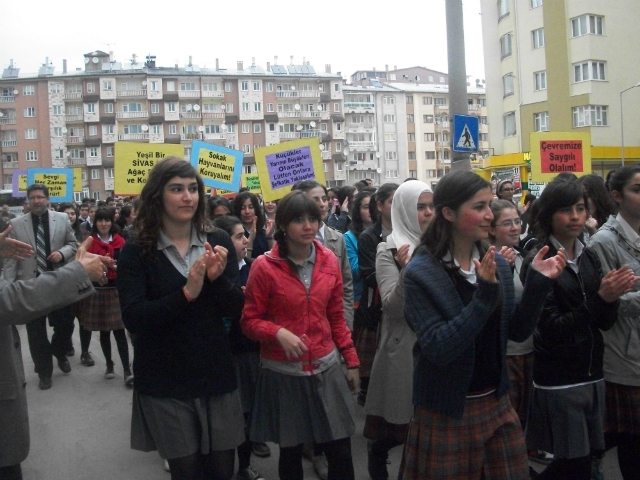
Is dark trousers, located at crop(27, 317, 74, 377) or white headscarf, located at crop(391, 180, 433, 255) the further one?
Answer: dark trousers, located at crop(27, 317, 74, 377)

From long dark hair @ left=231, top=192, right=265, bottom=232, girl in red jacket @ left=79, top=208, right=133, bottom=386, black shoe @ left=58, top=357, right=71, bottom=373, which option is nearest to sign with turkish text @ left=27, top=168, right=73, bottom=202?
black shoe @ left=58, top=357, right=71, bottom=373

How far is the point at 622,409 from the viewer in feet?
12.0

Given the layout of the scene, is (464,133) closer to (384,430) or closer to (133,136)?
(384,430)

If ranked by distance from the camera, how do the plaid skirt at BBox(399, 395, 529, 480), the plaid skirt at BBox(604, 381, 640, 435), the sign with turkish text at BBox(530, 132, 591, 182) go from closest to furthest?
the plaid skirt at BBox(399, 395, 529, 480), the plaid skirt at BBox(604, 381, 640, 435), the sign with turkish text at BBox(530, 132, 591, 182)

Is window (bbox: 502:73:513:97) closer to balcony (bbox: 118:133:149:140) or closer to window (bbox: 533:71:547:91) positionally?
window (bbox: 533:71:547:91)

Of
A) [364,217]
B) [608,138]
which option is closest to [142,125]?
[608,138]

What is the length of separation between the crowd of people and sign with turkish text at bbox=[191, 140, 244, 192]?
4.92 metres

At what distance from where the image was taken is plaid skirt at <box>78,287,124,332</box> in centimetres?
736

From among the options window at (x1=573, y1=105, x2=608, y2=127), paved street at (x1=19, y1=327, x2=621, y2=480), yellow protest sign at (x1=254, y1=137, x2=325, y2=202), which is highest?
window at (x1=573, y1=105, x2=608, y2=127)

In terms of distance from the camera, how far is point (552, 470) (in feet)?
11.3

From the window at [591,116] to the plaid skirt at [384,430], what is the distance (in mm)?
34578

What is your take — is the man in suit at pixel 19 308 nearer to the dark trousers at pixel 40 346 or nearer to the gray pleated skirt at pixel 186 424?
the gray pleated skirt at pixel 186 424

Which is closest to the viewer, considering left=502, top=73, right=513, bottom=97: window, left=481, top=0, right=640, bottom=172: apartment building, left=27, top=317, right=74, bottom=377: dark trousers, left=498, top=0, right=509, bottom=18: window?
left=27, top=317, right=74, bottom=377: dark trousers

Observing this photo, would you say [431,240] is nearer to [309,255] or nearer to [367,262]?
[309,255]
